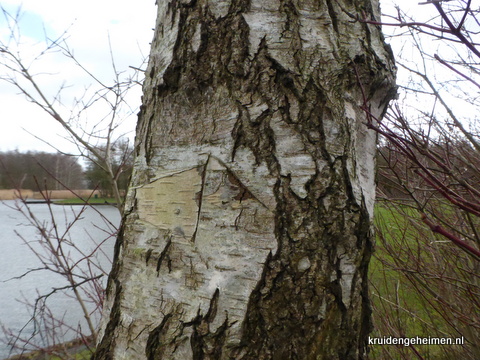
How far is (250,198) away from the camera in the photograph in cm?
81

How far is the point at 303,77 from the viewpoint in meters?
0.85

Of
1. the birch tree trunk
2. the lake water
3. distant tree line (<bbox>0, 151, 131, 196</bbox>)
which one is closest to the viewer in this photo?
the birch tree trunk

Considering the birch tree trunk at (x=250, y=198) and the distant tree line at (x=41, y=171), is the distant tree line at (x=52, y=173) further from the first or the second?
the birch tree trunk at (x=250, y=198)

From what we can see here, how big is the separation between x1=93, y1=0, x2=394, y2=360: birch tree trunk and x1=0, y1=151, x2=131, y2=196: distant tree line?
1572mm

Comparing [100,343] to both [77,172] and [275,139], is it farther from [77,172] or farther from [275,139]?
[77,172]

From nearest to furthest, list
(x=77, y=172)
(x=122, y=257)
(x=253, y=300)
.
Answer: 1. (x=253, y=300)
2. (x=122, y=257)
3. (x=77, y=172)

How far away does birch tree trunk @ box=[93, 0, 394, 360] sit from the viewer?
80cm

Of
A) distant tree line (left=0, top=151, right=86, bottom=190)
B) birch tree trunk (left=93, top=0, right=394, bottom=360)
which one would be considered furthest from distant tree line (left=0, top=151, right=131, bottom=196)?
birch tree trunk (left=93, top=0, right=394, bottom=360)

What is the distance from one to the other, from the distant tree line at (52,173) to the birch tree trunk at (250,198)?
1.57 m

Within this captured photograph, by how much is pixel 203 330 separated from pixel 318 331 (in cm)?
24

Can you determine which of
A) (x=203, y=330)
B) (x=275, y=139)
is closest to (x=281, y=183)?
(x=275, y=139)

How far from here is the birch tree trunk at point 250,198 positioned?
80 cm

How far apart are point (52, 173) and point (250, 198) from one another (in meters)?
2.29

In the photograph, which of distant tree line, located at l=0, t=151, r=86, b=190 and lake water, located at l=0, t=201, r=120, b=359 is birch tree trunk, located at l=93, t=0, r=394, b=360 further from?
lake water, located at l=0, t=201, r=120, b=359
